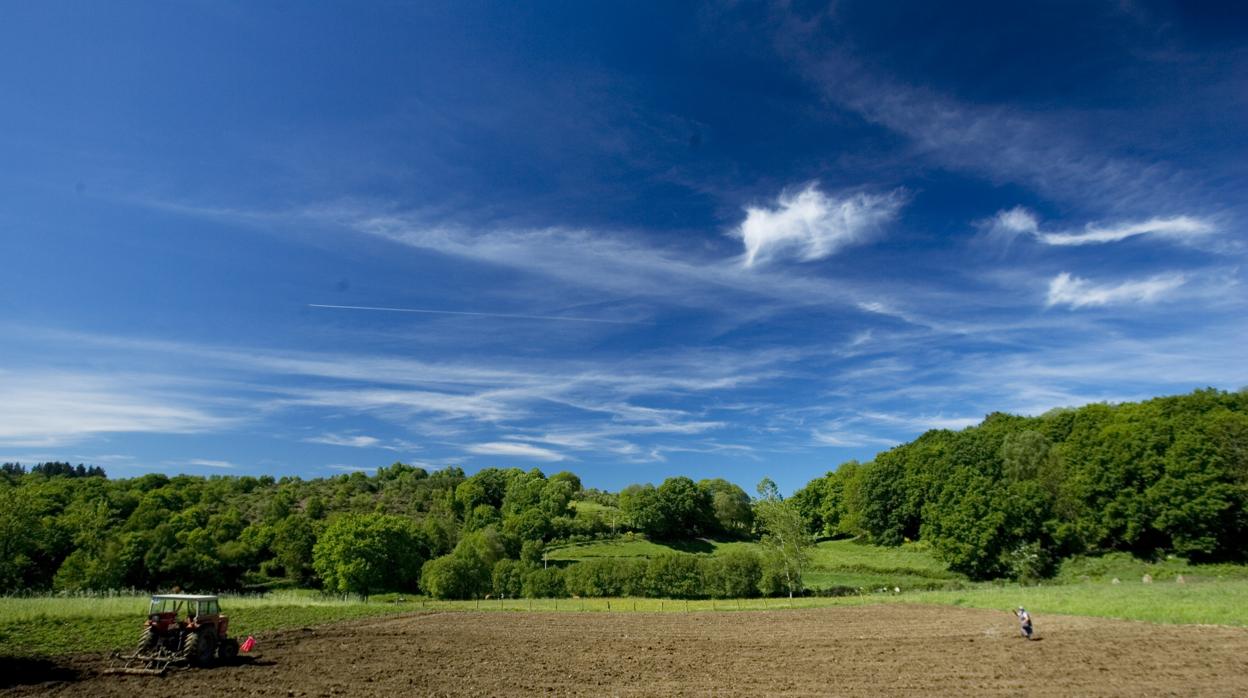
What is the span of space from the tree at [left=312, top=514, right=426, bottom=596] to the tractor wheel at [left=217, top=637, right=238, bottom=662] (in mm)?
53848

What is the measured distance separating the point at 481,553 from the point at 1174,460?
8053cm

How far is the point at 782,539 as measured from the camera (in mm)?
71188

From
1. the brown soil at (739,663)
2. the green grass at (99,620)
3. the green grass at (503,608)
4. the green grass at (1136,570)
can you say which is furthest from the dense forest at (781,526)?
the brown soil at (739,663)

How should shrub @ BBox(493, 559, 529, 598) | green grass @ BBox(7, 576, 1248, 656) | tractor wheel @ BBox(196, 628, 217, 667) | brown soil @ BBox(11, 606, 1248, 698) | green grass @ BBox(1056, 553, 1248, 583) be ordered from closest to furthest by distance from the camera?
brown soil @ BBox(11, 606, 1248, 698)
tractor wheel @ BBox(196, 628, 217, 667)
green grass @ BBox(7, 576, 1248, 656)
green grass @ BBox(1056, 553, 1248, 583)
shrub @ BBox(493, 559, 529, 598)

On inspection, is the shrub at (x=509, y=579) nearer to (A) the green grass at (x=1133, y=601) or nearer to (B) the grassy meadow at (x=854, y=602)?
(B) the grassy meadow at (x=854, y=602)

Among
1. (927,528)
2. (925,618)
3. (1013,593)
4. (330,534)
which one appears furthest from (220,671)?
(927,528)

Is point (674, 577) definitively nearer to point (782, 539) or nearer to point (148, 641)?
point (782, 539)

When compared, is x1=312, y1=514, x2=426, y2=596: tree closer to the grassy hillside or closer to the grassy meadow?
the grassy meadow

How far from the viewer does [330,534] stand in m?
81.2

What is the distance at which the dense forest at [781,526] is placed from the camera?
67.6 m

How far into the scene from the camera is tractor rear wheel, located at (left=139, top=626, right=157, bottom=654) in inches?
968

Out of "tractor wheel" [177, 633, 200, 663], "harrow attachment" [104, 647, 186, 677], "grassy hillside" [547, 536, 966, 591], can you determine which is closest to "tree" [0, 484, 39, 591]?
"harrow attachment" [104, 647, 186, 677]

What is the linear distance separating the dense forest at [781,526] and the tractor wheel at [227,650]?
48.6 metres

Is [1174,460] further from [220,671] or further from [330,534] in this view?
[330,534]
